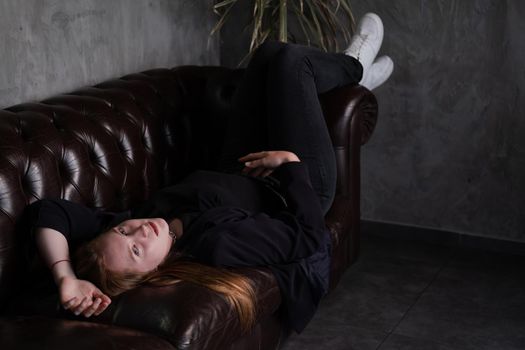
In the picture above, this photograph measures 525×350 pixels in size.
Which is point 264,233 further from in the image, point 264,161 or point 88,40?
point 88,40

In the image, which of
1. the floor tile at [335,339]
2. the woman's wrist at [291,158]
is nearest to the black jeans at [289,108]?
the woman's wrist at [291,158]

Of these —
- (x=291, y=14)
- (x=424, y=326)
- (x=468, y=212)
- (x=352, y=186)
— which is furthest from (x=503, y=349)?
(x=291, y=14)

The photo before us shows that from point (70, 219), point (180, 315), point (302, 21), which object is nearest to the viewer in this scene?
point (180, 315)

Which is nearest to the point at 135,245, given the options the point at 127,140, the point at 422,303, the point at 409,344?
the point at 127,140

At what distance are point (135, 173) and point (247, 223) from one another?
629mm

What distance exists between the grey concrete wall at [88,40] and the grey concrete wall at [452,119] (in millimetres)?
836

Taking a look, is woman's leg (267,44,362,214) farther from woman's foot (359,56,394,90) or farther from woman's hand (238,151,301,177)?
woman's foot (359,56,394,90)

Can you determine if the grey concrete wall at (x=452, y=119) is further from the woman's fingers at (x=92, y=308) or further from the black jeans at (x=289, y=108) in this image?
the woman's fingers at (x=92, y=308)

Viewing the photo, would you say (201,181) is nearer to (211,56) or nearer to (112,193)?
(112,193)

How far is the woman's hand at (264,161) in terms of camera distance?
8.92 ft

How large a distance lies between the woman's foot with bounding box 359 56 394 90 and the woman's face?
1.37 m

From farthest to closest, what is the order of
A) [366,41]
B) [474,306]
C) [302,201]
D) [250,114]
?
[366,41] < [474,306] < [250,114] < [302,201]

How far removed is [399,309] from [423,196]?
2.83 ft

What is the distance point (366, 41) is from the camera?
3.31 m
